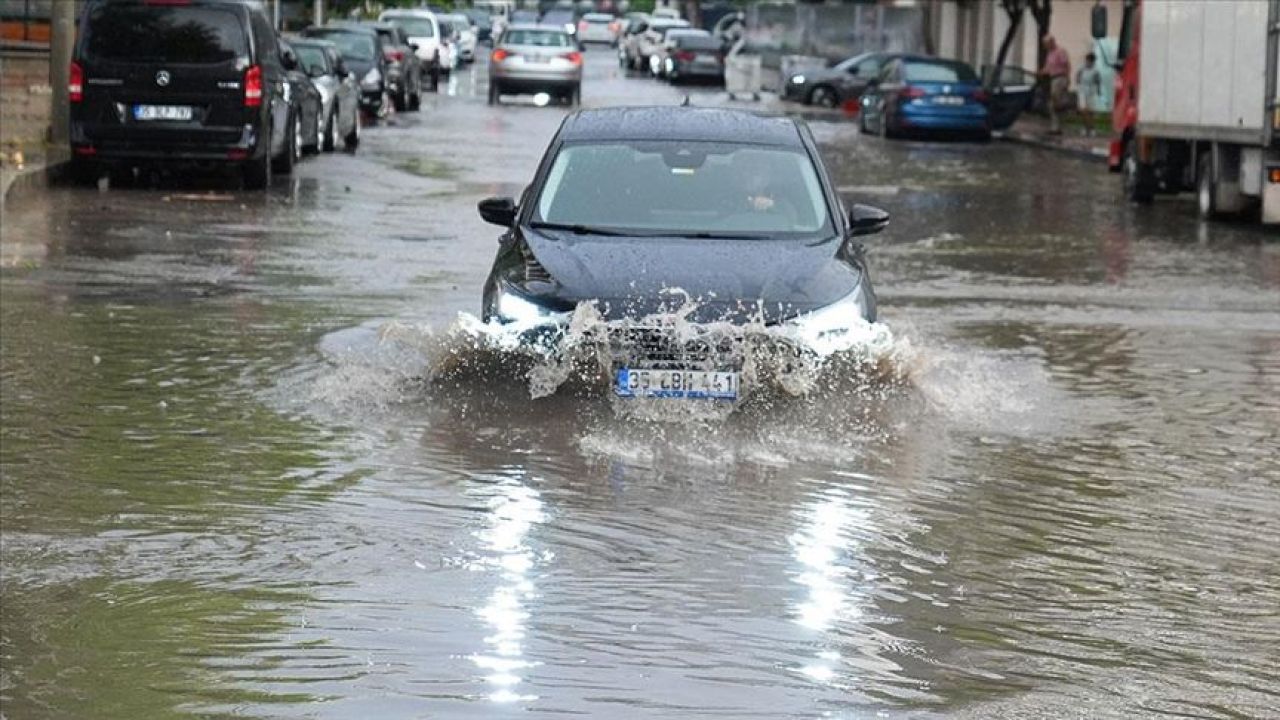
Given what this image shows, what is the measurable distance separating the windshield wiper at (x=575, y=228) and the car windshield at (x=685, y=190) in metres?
0.02

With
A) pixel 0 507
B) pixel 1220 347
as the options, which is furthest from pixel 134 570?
pixel 1220 347

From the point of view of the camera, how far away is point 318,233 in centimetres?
2164

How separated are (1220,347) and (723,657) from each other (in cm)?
821

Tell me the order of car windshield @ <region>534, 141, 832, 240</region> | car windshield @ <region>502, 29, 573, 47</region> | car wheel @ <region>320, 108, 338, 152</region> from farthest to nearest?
car windshield @ <region>502, 29, 573, 47</region> < car wheel @ <region>320, 108, 338, 152</region> < car windshield @ <region>534, 141, 832, 240</region>

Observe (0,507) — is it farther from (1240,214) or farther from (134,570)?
(1240,214)

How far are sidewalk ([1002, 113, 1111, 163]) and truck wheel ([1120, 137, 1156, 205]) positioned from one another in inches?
366

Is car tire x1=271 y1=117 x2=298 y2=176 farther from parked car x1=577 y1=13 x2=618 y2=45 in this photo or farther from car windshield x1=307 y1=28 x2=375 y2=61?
parked car x1=577 y1=13 x2=618 y2=45

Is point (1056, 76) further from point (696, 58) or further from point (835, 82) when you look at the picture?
point (696, 58)

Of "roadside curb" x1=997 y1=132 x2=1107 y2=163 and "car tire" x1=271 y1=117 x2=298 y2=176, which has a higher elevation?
"car tire" x1=271 y1=117 x2=298 y2=176

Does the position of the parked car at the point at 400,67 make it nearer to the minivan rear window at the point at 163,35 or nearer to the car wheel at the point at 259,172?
the car wheel at the point at 259,172

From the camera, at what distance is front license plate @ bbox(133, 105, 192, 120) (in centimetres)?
2533

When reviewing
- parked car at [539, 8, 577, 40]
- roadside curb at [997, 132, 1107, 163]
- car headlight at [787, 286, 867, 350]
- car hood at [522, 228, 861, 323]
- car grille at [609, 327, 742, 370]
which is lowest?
roadside curb at [997, 132, 1107, 163]

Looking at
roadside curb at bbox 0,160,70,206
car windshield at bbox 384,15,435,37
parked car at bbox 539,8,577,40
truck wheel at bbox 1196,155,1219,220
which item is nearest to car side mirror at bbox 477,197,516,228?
roadside curb at bbox 0,160,70,206

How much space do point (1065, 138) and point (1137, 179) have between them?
1534 centimetres
